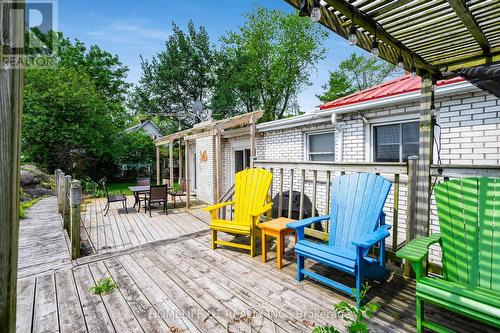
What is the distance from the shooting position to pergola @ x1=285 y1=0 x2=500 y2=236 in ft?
5.73

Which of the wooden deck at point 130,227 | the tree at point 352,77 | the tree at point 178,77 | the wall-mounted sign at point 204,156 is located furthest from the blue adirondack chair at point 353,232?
the tree at point 352,77

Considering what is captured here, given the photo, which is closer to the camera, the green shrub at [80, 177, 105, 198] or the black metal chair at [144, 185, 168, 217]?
the black metal chair at [144, 185, 168, 217]

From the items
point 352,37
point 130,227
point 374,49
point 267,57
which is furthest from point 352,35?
point 267,57

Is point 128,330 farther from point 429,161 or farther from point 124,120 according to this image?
point 124,120

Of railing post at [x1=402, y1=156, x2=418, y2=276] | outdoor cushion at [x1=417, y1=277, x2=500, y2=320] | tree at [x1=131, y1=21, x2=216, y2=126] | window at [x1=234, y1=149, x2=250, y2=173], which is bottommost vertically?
outdoor cushion at [x1=417, y1=277, x2=500, y2=320]

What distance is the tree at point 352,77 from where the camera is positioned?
841 inches

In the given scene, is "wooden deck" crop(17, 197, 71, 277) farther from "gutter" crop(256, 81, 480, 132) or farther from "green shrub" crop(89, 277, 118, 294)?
"gutter" crop(256, 81, 480, 132)

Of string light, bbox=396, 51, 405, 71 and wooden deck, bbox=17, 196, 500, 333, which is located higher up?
string light, bbox=396, 51, 405, 71

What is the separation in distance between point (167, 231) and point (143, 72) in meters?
18.1

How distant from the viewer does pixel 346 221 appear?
2.64m

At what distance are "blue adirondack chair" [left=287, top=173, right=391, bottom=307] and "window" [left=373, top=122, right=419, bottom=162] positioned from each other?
202cm

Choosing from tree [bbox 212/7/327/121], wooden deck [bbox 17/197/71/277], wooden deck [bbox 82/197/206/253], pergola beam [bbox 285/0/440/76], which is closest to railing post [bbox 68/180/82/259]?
wooden deck [bbox 17/197/71/277]

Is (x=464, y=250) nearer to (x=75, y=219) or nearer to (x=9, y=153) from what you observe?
(x=9, y=153)

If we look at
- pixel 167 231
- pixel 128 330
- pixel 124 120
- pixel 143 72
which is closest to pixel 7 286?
pixel 128 330
